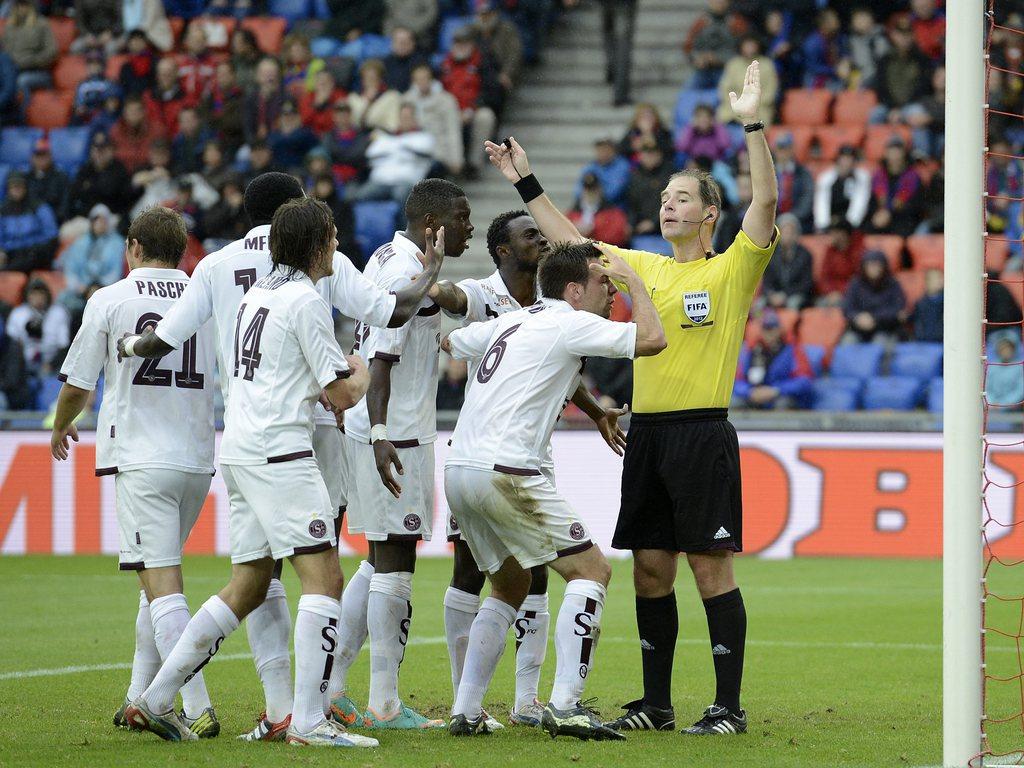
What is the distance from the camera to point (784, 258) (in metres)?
17.1

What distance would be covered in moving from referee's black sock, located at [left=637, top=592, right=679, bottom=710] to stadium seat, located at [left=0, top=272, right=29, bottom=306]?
13885 mm

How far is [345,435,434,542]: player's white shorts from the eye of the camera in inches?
272

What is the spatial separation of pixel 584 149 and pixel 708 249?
561 inches

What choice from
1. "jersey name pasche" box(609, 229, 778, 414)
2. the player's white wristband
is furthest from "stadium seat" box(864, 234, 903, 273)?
the player's white wristband

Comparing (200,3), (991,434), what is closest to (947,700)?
(991,434)

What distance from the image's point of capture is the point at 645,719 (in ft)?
22.1

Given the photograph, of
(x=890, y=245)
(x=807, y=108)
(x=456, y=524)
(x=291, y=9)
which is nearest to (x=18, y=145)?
(x=291, y=9)

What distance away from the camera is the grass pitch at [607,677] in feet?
19.4

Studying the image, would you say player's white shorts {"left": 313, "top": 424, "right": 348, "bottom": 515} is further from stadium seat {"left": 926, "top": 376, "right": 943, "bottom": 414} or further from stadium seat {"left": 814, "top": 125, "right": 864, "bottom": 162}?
stadium seat {"left": 814, "top": 125, "right": 864, "bottom": 162}

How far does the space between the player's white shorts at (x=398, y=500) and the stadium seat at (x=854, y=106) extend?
1385 centimetres

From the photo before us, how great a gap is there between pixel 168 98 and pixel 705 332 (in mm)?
15645

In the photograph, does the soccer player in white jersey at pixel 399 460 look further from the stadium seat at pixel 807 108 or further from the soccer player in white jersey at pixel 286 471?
the stadium seat at pixel 807 108

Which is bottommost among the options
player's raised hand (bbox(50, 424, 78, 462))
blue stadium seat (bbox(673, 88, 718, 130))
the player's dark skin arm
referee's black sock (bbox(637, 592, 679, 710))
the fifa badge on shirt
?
referee's black sock (bbox(637, 592, 679, 710))

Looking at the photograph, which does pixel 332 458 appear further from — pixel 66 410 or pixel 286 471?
pixel 66 410
